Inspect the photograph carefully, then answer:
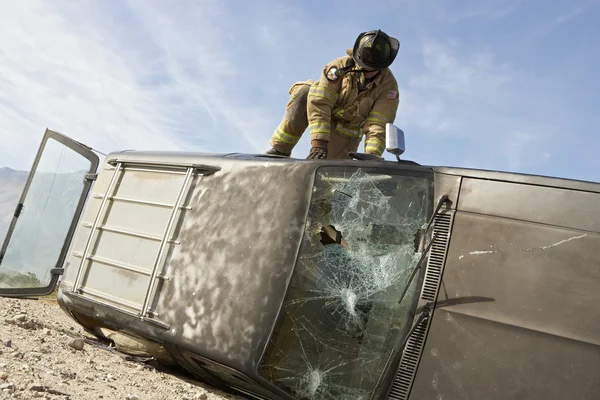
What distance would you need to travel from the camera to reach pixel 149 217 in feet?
12.7

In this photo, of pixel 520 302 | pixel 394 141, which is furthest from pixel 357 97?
pixel 520 302

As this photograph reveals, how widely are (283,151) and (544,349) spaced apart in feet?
11.2

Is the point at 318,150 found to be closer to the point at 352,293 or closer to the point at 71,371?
the point at 352,293

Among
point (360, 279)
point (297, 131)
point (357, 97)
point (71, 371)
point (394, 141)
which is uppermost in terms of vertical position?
point (357, 97)

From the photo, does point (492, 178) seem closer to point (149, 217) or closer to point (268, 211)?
point (268, 211)

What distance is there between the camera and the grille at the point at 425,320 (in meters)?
2.70

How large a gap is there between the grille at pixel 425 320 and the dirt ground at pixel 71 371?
3.77 ft

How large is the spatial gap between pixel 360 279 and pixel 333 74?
7.50ft

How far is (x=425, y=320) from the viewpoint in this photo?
2732 mm

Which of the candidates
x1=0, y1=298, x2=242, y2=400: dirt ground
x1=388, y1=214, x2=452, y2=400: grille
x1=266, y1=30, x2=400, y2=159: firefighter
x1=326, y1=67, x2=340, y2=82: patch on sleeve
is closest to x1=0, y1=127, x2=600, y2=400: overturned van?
x1=388, y1=214, x2=452, y2=400: grille

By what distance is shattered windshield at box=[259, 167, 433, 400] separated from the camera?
2.86 m

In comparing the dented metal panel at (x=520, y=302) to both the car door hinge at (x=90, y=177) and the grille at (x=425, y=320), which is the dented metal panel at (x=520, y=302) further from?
the car door hinge at (x=90, y=177)

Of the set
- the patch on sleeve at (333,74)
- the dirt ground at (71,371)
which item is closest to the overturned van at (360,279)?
the dirt ground at (71,371)

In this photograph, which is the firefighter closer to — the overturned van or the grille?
the overturned van
